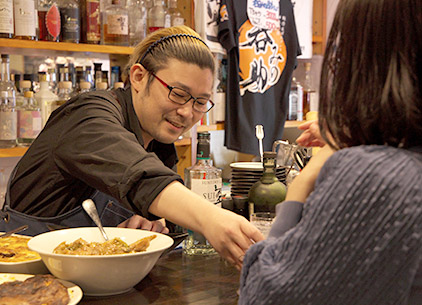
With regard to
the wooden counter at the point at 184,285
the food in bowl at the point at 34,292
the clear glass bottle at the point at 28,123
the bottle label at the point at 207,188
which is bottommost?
the wooden counter at the point at 184,285

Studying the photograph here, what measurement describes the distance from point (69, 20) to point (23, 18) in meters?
0.21

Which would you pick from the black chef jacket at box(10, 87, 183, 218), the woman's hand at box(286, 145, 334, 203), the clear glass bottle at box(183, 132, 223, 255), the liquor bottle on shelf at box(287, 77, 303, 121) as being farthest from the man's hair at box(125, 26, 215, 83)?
the liquor bottle on shelf at box(287, 77, 303, 121)

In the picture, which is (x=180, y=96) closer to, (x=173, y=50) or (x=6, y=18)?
(x=173, y=50)

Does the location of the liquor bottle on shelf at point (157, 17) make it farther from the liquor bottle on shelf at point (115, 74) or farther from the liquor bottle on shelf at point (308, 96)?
the liquor bottle on shelf at point (308, 96)

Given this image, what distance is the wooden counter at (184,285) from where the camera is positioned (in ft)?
3.67

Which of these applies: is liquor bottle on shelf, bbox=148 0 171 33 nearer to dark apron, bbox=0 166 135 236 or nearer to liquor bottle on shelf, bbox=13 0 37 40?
liquor bottle on shelf, bbox=13 0 37 40

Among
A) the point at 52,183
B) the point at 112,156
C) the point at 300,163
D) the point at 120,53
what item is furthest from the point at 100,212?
the point at 120,53

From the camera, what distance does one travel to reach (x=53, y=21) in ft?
8.00

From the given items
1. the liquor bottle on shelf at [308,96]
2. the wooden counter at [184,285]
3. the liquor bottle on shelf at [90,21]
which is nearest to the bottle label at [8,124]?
the liquor bottle on shelf at [90,21]

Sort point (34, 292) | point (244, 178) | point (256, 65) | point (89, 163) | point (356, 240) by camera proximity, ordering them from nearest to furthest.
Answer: point (356, 240) < point (34, 292) < point (89, 163) < point (244, 178) < point (256, 65)

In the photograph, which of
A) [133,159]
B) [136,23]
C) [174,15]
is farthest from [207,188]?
[174,15]

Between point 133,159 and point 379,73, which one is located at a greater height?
point 379,73

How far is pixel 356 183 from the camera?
643 mm

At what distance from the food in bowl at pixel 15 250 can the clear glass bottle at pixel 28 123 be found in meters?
1.14
